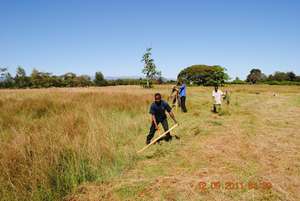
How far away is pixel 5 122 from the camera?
8.10 metres

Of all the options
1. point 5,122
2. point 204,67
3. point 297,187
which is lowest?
point 297,187

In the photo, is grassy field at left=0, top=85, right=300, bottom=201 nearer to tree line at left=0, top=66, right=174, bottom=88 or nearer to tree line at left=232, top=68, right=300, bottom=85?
tree line at left=0, top=66, right=174, bottom=88

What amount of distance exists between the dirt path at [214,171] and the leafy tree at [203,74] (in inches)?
2895

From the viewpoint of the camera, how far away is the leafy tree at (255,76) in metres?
93.3

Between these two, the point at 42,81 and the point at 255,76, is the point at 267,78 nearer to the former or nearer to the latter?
the point at 255,76

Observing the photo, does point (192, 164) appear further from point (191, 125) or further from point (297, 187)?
point (191, 125)

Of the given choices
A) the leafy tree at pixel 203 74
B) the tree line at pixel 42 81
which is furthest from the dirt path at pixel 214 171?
the leafy tree at pixel 203 74

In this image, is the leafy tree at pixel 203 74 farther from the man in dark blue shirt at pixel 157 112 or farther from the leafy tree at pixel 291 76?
the man in dark blue shirt at pixel 157 112

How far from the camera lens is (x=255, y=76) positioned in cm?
9556

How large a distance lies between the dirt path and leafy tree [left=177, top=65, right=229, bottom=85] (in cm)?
7353

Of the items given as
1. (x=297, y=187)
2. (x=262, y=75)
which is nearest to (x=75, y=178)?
(x=297, y=187)

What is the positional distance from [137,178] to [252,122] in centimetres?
713

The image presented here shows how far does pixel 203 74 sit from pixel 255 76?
2770cm
